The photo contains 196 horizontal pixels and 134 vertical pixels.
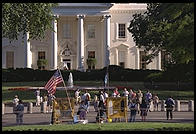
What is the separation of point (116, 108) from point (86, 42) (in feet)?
158

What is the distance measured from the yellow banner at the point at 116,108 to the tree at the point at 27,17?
19.2 feet

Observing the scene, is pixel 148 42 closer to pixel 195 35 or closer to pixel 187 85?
pixel 187 85

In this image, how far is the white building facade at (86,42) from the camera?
71500mm

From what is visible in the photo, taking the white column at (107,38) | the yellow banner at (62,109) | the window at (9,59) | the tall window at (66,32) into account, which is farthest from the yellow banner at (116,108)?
the tall window at (66,32)

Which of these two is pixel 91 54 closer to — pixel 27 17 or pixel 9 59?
pixel 9 59

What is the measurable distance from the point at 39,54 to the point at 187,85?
1090 inches

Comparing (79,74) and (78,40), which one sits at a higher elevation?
(78,40)

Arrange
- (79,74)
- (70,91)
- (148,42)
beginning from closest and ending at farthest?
(70,91) < (148,42) < (79,74)

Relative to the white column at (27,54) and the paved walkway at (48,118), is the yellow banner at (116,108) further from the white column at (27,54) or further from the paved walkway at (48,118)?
the white column at (27,54)

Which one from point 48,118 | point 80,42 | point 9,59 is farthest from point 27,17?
point 9,59

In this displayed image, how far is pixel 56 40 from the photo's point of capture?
71.7 metres

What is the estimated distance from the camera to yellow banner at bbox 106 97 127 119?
84.9 feet

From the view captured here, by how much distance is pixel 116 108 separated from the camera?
26.0 metres

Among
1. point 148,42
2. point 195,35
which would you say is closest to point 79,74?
point 148,42
